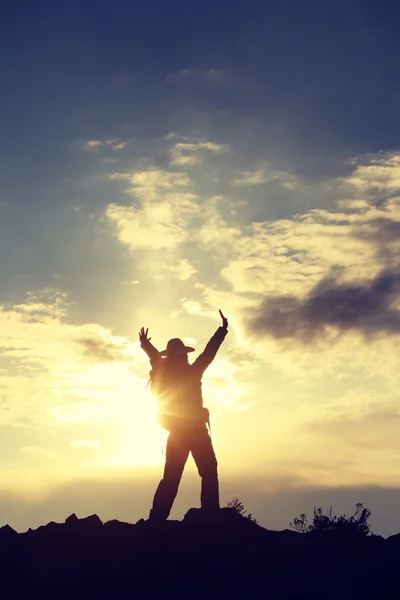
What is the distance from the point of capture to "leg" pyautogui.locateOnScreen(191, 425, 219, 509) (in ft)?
54.6

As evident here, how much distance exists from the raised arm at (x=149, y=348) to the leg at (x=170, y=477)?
172cm

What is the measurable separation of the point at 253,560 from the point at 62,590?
3762 millimetres

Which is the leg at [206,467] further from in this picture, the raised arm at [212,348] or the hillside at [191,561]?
the raised arm at [212,348]

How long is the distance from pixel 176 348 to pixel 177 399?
A: 1134mm

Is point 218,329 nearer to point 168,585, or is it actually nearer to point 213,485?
point 213,485

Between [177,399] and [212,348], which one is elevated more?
[212,348]

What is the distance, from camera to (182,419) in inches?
664

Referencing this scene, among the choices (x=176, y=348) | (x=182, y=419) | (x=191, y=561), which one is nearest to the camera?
(x=191, y=561)

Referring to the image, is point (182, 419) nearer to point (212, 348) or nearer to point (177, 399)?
point (177, 399)

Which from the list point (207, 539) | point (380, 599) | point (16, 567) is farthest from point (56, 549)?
point (380, 599)

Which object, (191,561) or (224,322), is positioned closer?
(191,561)

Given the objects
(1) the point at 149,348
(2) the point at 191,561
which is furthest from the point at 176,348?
(2) the point at 191,561

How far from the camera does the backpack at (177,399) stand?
55.4ft

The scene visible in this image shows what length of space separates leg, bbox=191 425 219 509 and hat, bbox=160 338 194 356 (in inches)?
68.8
